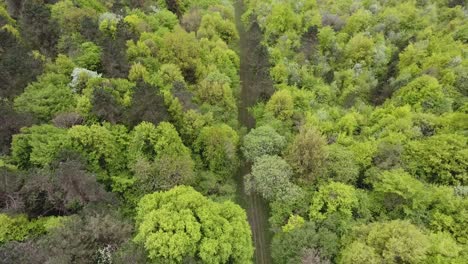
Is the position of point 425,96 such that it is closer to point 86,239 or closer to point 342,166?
point 342,166

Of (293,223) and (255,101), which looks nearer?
(293,223)

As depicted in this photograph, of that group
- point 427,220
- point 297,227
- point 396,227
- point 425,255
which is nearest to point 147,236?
point 297,227

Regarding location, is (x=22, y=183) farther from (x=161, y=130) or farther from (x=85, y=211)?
(x=161, y=130)

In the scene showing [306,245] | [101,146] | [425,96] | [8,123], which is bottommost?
[8,123]

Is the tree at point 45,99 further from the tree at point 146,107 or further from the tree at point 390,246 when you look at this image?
the tree at point 390,246

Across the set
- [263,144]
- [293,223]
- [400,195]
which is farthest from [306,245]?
[263,144]

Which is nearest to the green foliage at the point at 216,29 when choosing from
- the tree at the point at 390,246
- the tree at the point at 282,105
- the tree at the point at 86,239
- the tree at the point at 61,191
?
the tree at the point at 282,105

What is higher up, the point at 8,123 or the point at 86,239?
the point at 8,123
